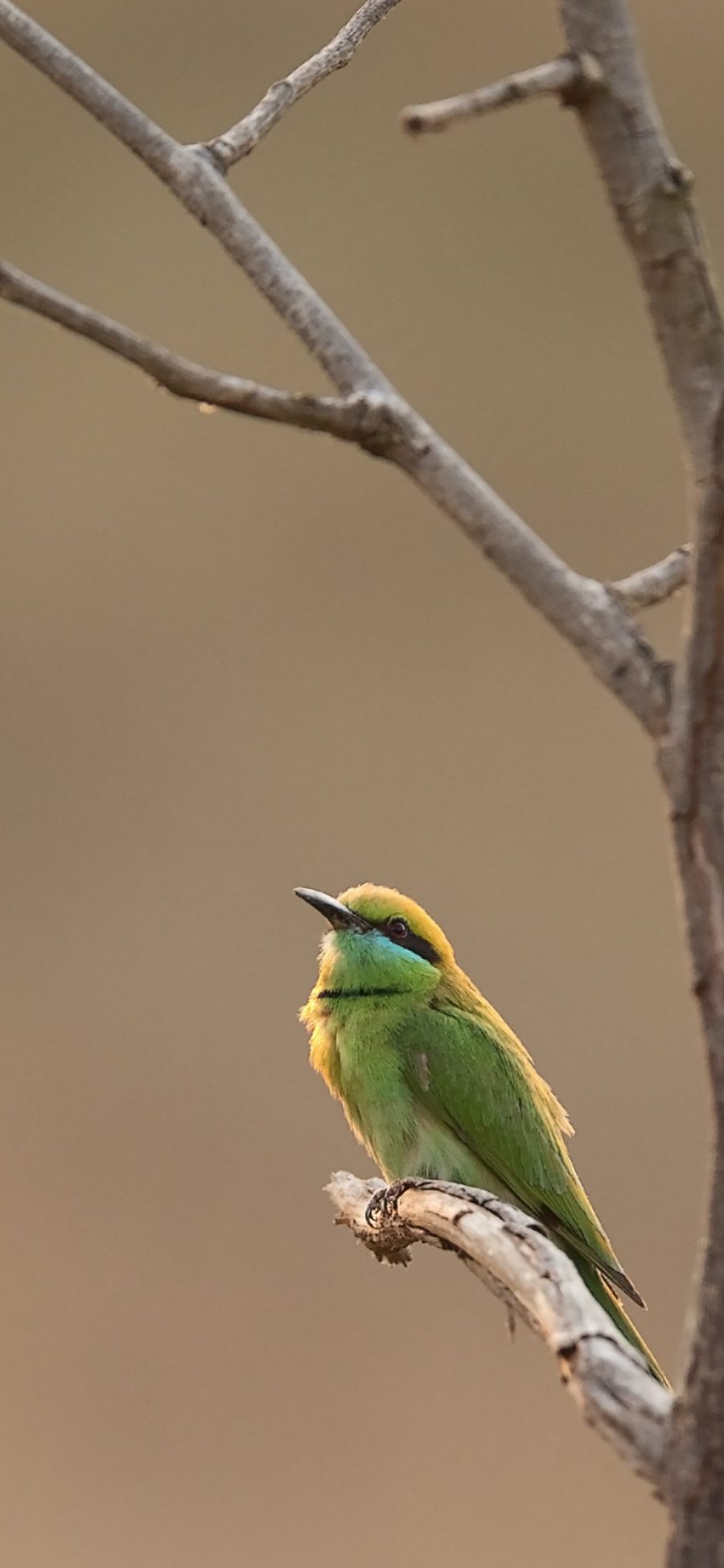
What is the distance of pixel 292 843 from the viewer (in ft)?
13.2

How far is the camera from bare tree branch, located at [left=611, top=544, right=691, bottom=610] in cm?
96

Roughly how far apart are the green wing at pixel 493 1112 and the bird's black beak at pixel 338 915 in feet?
0.51

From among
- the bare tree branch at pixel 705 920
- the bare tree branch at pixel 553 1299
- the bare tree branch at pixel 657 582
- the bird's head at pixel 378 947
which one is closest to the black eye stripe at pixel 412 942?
the bird's head at pixel 378 947

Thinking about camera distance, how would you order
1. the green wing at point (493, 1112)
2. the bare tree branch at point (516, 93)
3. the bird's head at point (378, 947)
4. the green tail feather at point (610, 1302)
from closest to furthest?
the bare tree branch at point (516, 93)
the green tail feather at point (610, 1302)
the green wing at point (493, 1112)
the bird's head at point (378, 947)

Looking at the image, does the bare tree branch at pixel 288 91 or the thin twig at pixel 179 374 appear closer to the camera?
the thin twig at pixel 179 374

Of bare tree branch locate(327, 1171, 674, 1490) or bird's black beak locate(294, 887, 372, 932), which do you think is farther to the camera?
bird's black beak locate(294, 887, 372, 932)

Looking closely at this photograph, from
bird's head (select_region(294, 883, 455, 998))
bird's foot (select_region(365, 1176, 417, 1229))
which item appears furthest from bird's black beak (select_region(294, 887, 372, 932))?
bird's foot (select_region(365, 1176, 417, 1229))

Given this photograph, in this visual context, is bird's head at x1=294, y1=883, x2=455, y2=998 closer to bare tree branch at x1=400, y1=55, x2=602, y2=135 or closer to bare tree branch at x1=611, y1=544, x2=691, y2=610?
bare tree branch at x1=611, y1=544, x2=691, y2=610

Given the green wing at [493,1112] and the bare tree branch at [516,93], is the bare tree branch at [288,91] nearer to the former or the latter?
the bare tree branch at [516,93]

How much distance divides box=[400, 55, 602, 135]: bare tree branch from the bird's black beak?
1.52m

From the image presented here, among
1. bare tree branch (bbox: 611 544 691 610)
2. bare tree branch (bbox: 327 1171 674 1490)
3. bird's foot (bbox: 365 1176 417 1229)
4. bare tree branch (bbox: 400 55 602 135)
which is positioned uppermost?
bare tree branch (bbox: 400 55 602 135)

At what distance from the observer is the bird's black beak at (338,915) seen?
2188mm

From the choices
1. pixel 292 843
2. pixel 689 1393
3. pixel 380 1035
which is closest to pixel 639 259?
pixel 689 1393

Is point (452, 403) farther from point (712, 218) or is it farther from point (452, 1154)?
point (452, 1154)
